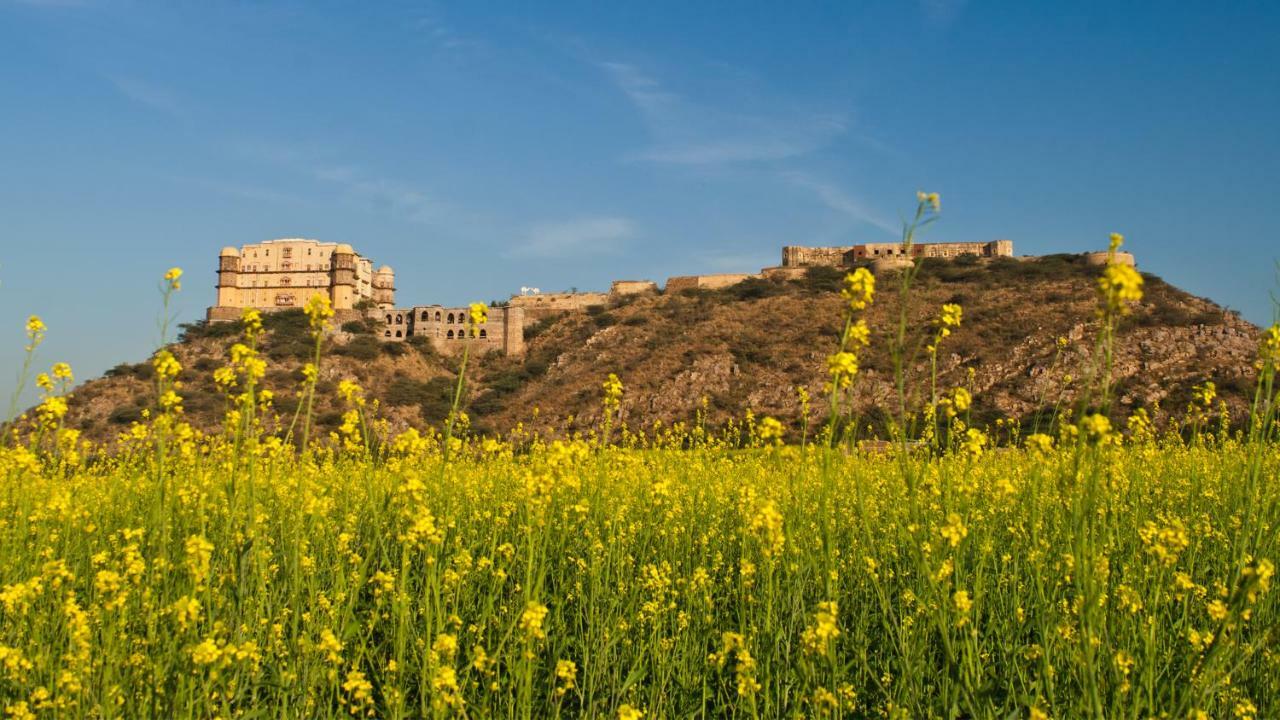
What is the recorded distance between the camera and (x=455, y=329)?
57.9 metres

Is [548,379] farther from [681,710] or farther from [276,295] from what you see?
[681,710]

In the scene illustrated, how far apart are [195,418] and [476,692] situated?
39.1 m

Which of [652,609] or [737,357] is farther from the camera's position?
[737,357]

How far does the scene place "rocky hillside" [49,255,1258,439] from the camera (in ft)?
117

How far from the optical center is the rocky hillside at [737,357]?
35562 millimetres

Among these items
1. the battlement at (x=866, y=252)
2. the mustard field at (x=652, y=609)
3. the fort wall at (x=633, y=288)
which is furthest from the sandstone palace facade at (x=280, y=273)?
the mustard field at (x=652, y=609)

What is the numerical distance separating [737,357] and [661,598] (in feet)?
131

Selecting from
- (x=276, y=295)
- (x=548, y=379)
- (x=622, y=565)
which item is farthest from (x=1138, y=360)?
(x=276, y=295)

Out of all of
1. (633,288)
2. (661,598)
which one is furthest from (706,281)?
(661,598)

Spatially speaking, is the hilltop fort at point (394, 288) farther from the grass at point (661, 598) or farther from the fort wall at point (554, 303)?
the grass at point (661, 598)

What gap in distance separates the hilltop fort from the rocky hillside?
201 cm

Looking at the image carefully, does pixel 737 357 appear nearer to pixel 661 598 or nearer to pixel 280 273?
pixel 661 598

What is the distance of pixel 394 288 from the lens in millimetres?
74312

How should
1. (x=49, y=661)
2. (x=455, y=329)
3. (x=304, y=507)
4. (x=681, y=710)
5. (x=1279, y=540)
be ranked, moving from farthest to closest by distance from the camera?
(x=455, y=329), (x=1279, y=540), (x=304, y=507), (x=681, y=710), (x=49, y=661)
